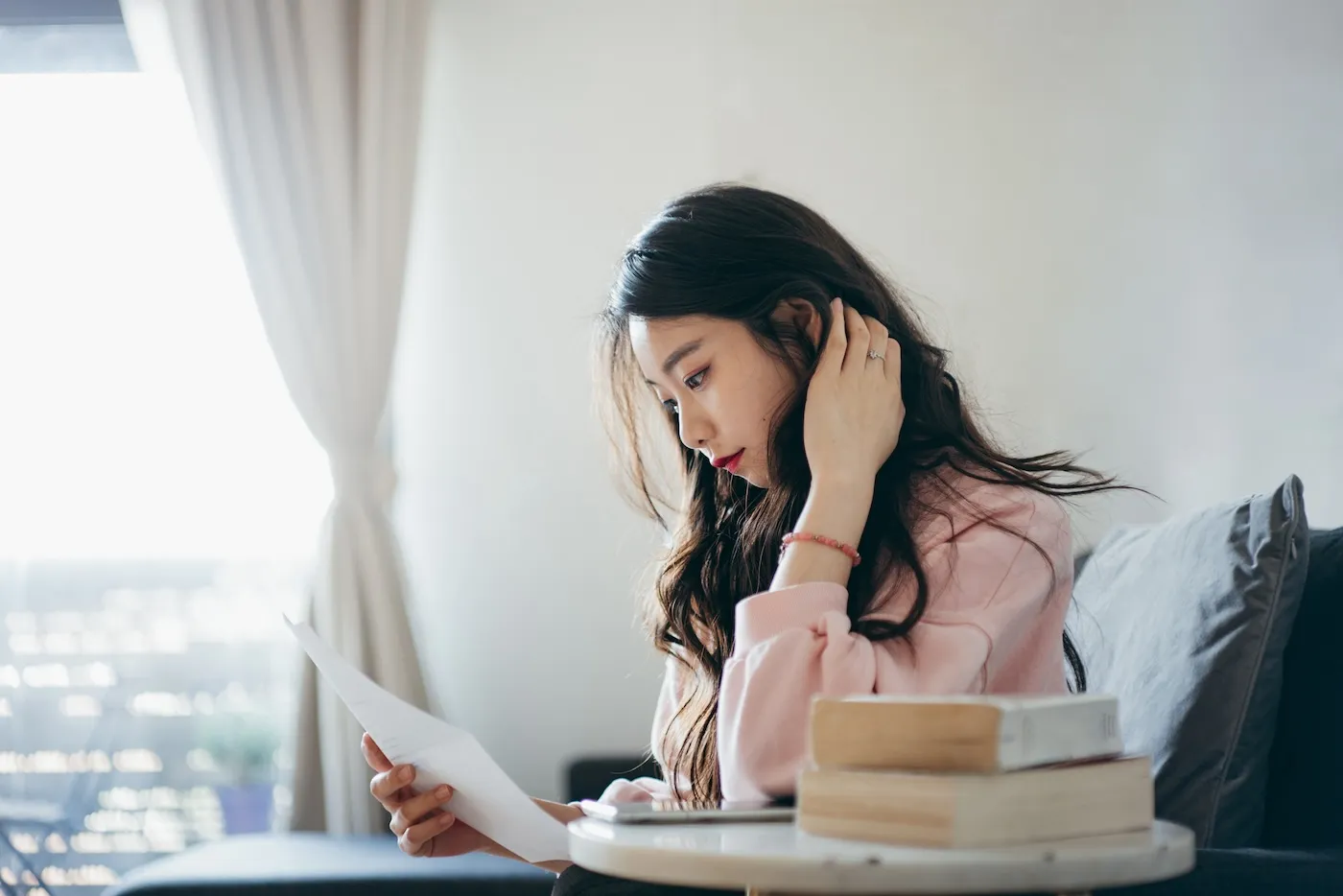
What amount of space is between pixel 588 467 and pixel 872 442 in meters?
1.54

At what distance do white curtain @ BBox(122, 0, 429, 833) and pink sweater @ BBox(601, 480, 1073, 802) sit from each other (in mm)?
1560

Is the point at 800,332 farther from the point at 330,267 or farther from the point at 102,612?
the point at 102,612

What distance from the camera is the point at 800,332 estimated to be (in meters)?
1.25

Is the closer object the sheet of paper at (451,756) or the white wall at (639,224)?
the sheet of paper at (451,756)

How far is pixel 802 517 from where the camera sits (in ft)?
3.69

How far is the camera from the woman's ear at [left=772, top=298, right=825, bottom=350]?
1.25 metres

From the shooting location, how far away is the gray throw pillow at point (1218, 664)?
1.21 m

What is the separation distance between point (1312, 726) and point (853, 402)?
1.80ft

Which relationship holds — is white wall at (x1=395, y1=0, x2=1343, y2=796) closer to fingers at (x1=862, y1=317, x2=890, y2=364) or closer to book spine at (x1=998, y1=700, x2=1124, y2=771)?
fingers at (x1=862, y1=317, x2=890, y2=364)

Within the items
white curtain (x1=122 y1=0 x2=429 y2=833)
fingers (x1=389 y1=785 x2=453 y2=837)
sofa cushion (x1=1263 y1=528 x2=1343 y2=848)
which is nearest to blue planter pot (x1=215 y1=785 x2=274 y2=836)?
white curtain (x1=122 y1=0 x2=429 y2=833)

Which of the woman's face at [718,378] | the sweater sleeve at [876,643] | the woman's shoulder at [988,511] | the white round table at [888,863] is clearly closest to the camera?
the white round table at [888,863]

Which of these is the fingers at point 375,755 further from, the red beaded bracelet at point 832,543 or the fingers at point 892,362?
the fingers at point 892,362

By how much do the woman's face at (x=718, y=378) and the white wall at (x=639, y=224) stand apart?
46.8 inches

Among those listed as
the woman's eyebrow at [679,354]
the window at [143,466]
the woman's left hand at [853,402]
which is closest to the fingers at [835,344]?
the woman's left hand at [853,402]
